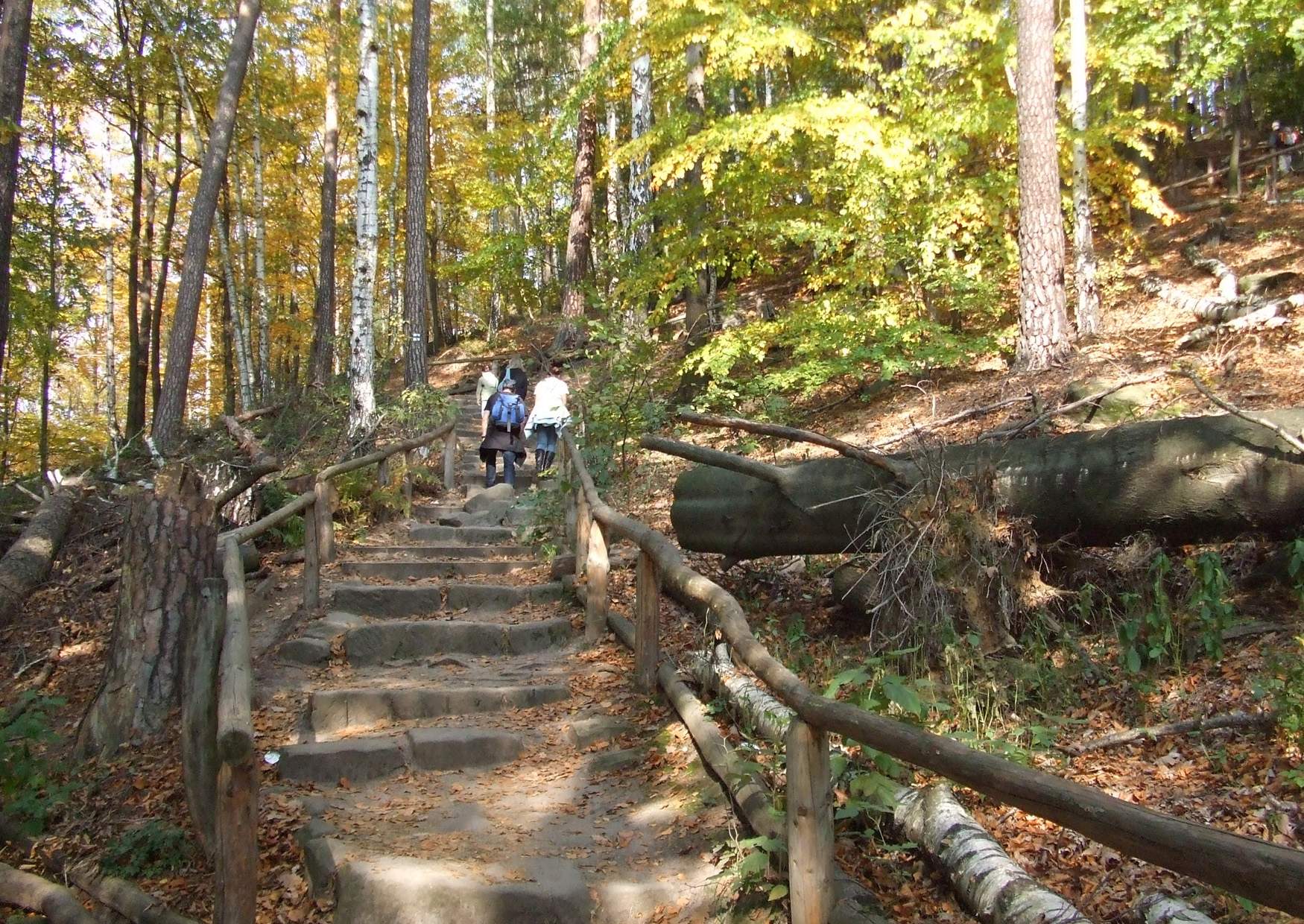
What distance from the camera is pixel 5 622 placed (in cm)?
849

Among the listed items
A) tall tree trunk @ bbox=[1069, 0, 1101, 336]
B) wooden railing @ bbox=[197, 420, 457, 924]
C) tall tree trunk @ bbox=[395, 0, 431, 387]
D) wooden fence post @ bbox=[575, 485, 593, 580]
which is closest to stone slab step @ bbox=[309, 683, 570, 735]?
wooden railing @ bbox=[197, 420, 457, 924]

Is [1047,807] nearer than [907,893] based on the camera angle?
Yes

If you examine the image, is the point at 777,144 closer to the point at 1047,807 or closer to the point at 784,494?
the point at 784,494

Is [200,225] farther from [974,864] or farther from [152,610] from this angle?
[974,864]

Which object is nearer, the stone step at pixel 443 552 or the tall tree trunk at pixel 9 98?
the stone step at pixel 443 552

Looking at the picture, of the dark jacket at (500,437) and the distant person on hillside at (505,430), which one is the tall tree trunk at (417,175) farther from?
the dark jacket at (500,437)

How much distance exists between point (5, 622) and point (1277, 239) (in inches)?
756

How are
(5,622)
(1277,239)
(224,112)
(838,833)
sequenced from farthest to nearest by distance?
1. (1277,239)
2. (224,112)
3. (5,622)
4. (838,833)

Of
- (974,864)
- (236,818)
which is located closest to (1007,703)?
(974,864)

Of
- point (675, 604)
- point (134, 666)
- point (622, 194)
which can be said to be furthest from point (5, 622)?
point (622, 194)

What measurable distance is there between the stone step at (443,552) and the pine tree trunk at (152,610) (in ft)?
9.76

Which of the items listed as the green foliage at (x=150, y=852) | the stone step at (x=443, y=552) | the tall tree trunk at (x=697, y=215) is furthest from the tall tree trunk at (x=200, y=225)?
the green foliage at (x=150, y=852)

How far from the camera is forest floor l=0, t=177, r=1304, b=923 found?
11.3ft

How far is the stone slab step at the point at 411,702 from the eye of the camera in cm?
539
